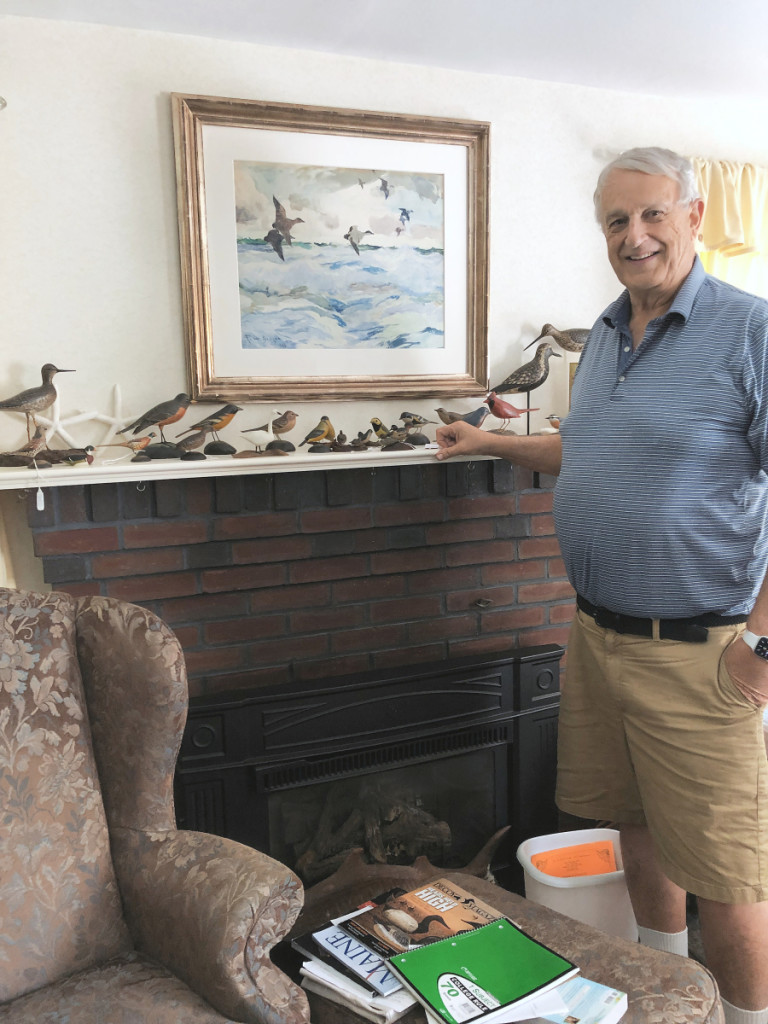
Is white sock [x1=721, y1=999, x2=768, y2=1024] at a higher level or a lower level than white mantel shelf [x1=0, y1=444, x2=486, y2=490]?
lower

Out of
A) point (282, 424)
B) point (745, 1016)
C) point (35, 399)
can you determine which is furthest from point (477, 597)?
point (35, 399)

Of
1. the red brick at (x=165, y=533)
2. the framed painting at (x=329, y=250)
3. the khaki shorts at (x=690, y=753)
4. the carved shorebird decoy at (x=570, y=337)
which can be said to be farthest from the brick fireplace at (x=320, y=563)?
→ the khaki shorts at (x=690, y=753)

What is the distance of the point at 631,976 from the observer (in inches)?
53.3

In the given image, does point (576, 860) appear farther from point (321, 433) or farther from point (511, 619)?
point (321, 433)

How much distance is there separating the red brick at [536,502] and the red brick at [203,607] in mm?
819

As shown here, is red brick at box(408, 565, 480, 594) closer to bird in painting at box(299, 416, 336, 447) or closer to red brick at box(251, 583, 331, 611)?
red brick at box(251, 583, 331, 611)

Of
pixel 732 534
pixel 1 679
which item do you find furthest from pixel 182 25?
pixel 732 534

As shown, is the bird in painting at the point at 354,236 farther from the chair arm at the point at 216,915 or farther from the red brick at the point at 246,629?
the chair arm at the point at 216,915

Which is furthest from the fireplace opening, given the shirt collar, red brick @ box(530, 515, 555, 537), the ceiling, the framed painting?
the ceiling

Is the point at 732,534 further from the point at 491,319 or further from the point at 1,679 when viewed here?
the point at 1,679

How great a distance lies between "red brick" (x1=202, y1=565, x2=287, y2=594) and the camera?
6.49ft

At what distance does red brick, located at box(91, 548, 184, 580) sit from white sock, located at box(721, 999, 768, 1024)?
1.50 metres

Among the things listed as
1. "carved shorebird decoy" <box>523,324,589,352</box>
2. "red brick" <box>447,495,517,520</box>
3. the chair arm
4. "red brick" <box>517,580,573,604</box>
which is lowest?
the chair arm

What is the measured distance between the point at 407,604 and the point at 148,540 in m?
0.71
